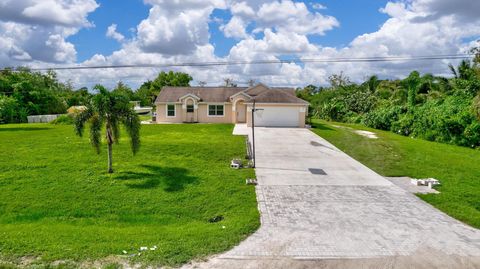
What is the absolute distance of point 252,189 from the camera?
1196 cm

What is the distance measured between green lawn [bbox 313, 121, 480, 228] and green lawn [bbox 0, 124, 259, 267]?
6318mm

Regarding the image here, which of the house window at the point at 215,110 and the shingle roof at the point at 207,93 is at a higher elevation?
the shingle roof at the point at 207,93

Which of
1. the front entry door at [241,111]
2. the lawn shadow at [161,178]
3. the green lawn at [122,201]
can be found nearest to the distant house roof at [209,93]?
the front entry door at [241,111]

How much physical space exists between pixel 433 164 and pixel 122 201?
14.7m

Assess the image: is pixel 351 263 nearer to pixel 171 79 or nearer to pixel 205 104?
pixel 205 104

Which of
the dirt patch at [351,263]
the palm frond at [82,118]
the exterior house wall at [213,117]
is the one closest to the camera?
the dirt patch at [351,263]

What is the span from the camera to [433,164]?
1653 centimetres

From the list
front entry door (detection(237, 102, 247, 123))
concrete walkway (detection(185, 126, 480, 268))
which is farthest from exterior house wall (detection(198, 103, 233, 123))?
concrete walkway (detection(185, 126, 480, 268))

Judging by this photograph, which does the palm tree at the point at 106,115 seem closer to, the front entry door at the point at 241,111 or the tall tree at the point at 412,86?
the front entry door at the point at 241,111

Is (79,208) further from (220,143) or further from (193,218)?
(220,143)

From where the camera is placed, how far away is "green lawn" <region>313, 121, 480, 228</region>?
35.9ft

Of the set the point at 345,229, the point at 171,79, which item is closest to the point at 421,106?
the point at 345,229

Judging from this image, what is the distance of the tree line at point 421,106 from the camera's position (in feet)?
76.6

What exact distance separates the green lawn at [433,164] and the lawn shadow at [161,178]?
864 cm
